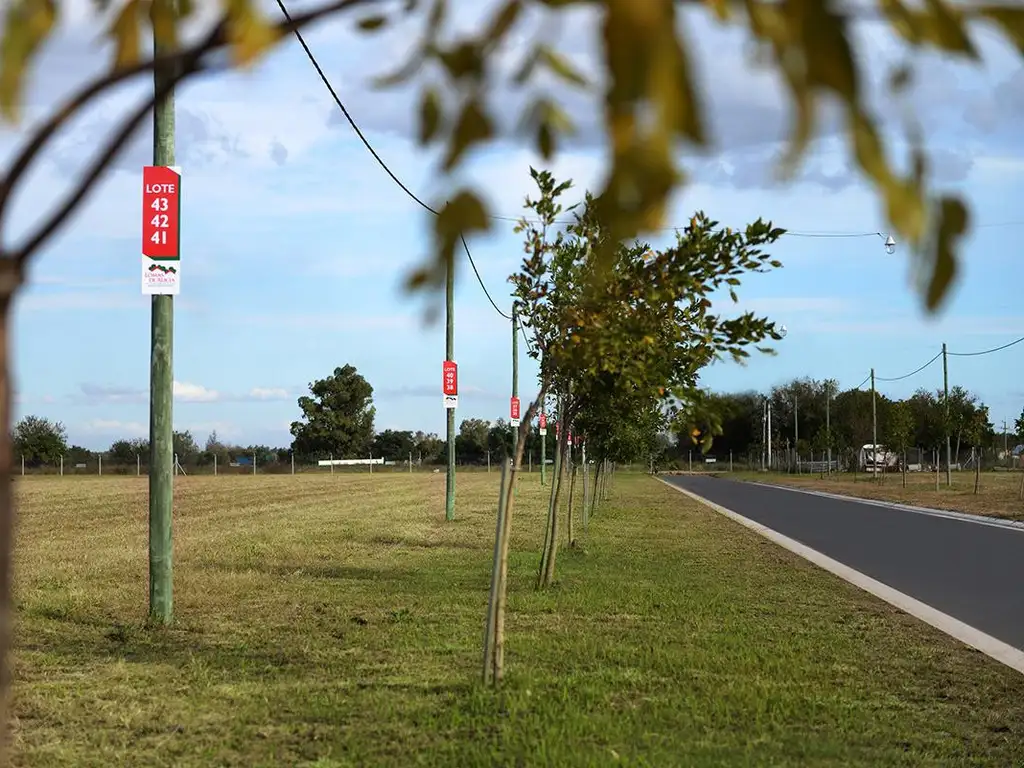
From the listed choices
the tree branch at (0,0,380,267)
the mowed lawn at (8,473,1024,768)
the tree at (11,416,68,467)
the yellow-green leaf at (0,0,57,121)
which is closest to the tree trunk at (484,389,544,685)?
the mowed lawn at (8,473,1024,768)

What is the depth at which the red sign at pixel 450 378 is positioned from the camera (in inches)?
931

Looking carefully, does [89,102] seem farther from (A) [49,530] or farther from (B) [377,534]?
(A) [49,530]

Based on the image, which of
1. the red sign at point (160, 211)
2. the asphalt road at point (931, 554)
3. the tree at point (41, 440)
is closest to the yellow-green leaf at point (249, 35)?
the red sign at point (160, 211)

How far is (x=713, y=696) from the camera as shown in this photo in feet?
23.4

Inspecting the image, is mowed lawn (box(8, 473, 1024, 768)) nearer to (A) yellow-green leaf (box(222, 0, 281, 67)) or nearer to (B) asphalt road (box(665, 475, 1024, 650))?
(B) asphalt road (box(665, 475, 1024, 650))

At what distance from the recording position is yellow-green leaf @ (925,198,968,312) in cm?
118

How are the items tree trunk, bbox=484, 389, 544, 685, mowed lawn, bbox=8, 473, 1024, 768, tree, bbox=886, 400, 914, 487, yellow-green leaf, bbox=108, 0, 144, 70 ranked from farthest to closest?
1. tree, bbox=886, 400, 914, 487
2. tree trunk, bbox=484, 389, 544, 685
3. mowed lawn, bbox=8, 473, 1024, 768
4. yellow-green leaf, bbox=108, 0, 144, 70

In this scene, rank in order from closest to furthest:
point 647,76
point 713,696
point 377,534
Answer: point 647,76, point 713,696, point 377,534

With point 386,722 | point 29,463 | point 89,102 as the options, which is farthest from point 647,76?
point 29,463

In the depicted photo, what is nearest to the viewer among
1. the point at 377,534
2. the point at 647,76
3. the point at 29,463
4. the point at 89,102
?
the point at 647,76

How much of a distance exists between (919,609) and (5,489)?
1147cm

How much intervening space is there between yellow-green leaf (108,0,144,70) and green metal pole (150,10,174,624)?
27.1 ft

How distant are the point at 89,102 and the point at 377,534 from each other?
18484 mm

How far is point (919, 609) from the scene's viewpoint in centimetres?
1168
